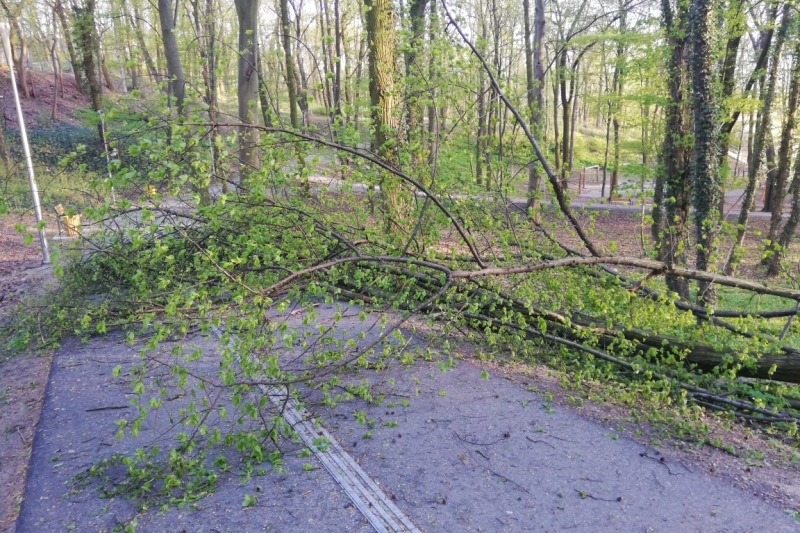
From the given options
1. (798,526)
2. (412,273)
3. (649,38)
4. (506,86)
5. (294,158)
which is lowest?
(798,526)

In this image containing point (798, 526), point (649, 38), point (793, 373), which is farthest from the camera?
point (649, 38)

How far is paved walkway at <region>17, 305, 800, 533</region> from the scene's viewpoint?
305 centimetres

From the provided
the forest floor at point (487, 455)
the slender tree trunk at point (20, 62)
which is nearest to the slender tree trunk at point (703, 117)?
the forest floor at point (487, 455)

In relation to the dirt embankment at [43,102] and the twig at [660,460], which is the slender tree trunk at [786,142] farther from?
the dirt embankment at [43,102]

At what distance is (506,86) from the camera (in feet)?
17.1

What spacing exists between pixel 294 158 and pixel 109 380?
8.63 ft

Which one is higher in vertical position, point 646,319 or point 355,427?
point 646,319

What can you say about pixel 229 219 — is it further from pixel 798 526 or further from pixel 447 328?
pixel 798 526

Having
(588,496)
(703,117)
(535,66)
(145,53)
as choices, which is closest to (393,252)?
(588,496)

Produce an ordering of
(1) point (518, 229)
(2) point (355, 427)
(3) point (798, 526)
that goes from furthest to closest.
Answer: (1) point (518, 229), (2) point (355, 427), (3) point (798, 526)

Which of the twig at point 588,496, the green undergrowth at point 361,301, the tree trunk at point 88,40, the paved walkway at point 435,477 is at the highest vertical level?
the tree trunk at point 88,40

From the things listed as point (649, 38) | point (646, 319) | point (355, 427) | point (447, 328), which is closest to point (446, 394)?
point (447, 328)

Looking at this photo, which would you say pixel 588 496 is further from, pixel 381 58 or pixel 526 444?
pixel 381 58

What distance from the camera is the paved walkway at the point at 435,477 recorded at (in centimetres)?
305
